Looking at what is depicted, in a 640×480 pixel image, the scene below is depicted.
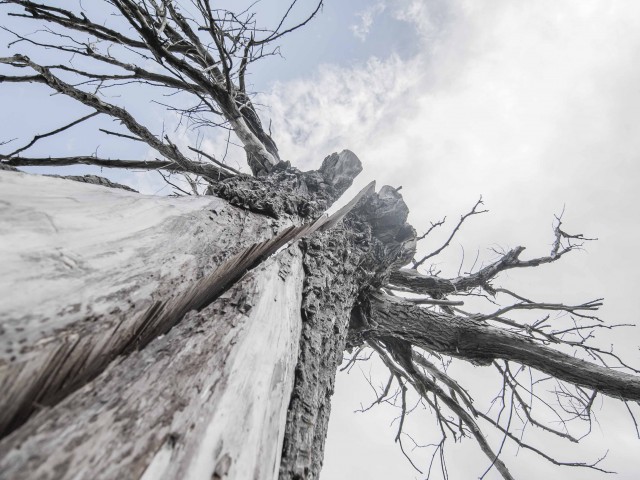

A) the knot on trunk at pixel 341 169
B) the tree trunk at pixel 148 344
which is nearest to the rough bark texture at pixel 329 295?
the tree trunk at pixel 148 344

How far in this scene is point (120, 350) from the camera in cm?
63

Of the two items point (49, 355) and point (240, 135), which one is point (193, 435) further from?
point (240, 135)

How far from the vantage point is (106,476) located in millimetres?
415

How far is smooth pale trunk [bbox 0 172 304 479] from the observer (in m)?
0.44

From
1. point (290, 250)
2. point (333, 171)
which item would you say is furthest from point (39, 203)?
point (333, 171)

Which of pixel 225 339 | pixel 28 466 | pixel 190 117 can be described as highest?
pixel 190 117

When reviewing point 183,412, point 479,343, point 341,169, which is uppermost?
point 341,169

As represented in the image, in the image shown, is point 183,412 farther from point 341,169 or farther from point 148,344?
point 341,169

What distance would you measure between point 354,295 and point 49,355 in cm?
136

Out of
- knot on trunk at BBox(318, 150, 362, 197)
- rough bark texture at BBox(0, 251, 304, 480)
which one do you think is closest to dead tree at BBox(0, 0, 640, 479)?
rough bark texture at BBox(0, 251, 304, 480)

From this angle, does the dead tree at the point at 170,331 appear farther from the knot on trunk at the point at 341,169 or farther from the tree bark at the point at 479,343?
the knot on trunk at the point at 341,169

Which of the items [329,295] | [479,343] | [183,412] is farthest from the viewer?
[479,343]

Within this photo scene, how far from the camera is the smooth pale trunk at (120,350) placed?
1.44 ft

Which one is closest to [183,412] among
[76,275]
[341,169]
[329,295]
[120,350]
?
[120,350]
